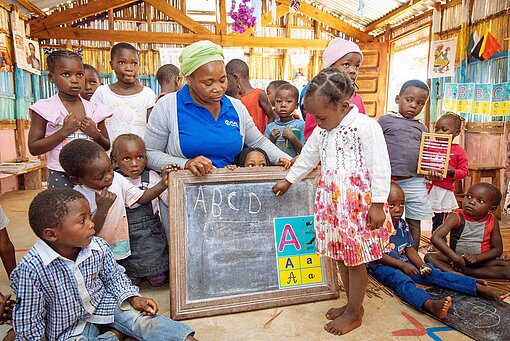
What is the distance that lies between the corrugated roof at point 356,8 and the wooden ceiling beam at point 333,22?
0.66 ft

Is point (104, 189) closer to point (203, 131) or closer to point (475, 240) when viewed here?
point (203, 131)

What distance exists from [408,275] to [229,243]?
1.25 m

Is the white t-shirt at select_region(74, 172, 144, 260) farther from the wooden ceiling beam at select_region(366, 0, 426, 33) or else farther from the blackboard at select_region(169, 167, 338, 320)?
the wooden ceiling beam at select_region(366, 0, 426, 33)

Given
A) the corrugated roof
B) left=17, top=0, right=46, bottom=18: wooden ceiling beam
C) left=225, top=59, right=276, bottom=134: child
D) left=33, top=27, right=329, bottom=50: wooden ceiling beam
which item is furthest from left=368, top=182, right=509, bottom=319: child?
left=17, top=0, right=46, bottom=18: wooden ceiling beam

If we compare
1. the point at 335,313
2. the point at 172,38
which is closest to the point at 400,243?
the point at 335,313

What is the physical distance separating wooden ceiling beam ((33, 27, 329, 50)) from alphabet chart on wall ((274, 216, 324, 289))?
7.42m

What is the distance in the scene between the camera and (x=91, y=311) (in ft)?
5.98

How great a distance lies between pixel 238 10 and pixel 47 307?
808 cm

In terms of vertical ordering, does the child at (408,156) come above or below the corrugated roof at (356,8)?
below

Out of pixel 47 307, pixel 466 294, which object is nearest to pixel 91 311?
pixel 47 307

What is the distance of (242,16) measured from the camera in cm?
842

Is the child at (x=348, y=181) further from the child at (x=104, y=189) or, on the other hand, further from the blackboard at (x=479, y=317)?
the child at (x=104, y=189)

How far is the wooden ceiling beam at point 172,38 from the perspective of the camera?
8.38 meters

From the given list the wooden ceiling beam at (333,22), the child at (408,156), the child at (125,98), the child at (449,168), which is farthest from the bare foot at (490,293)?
the wooden ceiling beam at (333,22)
